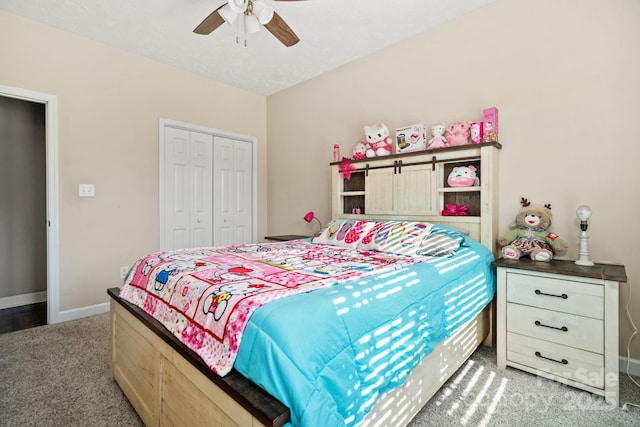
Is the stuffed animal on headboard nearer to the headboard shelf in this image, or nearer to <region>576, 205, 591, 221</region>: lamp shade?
the headboard shelf

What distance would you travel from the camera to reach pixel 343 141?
3520 mm

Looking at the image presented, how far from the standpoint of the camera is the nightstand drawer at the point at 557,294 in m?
1.68

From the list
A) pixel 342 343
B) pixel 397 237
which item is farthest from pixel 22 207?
pixel 342 343

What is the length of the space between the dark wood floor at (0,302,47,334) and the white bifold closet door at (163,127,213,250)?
128 cm

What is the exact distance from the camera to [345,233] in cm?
256

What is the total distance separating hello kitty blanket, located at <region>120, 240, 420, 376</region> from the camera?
3.43 ft

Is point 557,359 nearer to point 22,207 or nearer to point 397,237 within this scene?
point 397,237

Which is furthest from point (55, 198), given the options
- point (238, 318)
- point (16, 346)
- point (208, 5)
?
point (238, 318)

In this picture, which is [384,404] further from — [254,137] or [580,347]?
[254,137]

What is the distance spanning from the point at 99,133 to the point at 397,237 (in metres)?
3.06

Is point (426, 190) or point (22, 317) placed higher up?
point (426, 190)

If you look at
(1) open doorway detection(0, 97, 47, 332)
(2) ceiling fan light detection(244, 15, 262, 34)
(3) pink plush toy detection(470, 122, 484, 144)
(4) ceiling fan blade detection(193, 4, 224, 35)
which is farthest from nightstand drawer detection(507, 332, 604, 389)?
(1) open doorway detection(0, 97, 47, 332)

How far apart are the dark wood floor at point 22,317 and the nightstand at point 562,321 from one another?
3902 millimetres

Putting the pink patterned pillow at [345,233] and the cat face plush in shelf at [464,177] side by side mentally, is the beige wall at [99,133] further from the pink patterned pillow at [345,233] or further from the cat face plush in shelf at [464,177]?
the cat face plush in shelf at [464,177]
